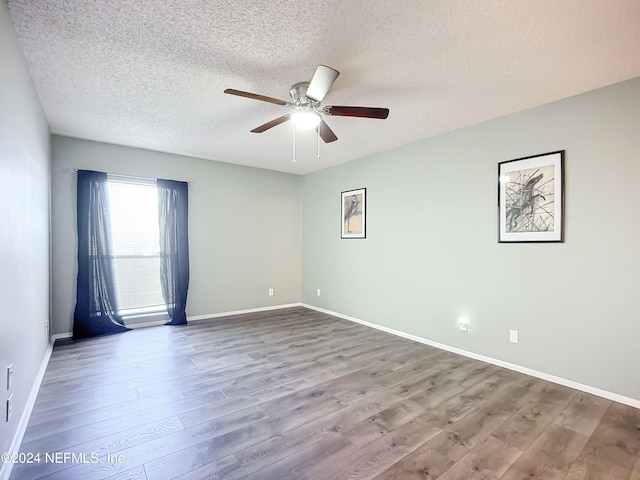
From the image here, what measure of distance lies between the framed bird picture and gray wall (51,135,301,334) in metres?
1.28

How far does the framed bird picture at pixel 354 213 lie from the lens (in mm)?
4688

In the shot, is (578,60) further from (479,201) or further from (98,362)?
(98,362)

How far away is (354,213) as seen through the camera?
191 inches

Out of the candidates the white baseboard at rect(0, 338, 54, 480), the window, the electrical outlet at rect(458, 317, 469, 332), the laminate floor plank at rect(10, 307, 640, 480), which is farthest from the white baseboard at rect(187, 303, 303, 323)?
the electrical outlet at rect(458, 317, 469, 332)

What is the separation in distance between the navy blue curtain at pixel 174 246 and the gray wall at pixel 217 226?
0.15 m

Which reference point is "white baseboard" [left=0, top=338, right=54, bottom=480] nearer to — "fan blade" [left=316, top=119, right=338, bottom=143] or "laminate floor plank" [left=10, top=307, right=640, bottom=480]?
"laminate floor plank" [left=10, top=307, right=640, bottom=480]

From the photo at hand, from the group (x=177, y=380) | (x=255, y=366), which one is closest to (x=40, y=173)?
(x=177, y=380)

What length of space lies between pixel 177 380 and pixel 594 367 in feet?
11.7

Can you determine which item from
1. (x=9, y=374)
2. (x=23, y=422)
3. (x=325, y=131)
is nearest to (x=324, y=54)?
(x=325, y=131)

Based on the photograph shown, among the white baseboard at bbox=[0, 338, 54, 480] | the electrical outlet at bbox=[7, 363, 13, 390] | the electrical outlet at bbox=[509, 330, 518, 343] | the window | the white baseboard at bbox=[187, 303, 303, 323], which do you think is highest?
the window

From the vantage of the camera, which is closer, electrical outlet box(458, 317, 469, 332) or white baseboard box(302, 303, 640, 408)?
white baseboard box(302, 303, 640, 408)

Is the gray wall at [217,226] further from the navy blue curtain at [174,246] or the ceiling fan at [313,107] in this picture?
the ceiling fan at [313,107]

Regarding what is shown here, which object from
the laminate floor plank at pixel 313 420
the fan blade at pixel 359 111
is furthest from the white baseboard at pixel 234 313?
the fan blade at pixel 359 111

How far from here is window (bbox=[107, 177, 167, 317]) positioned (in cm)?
421
